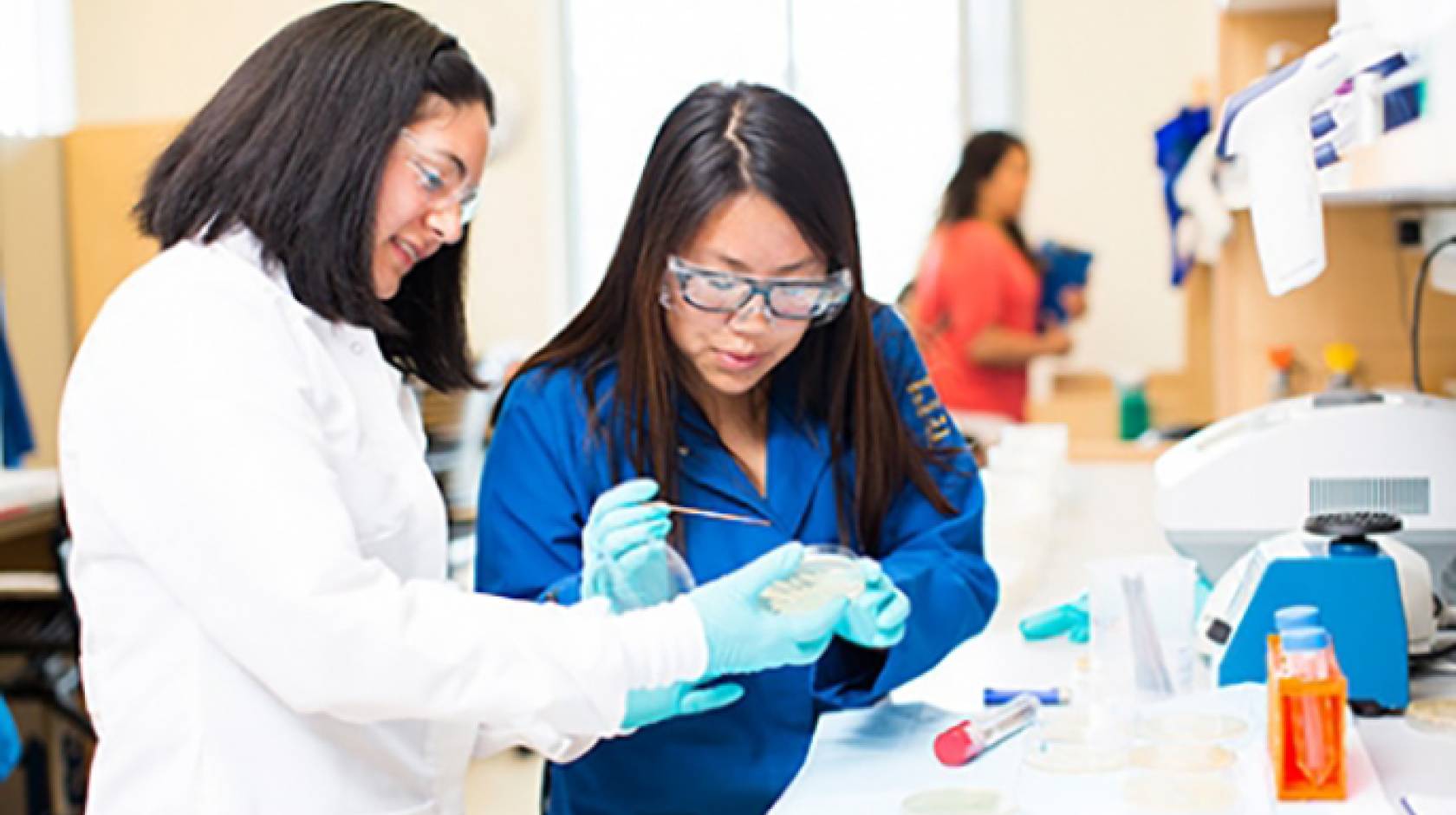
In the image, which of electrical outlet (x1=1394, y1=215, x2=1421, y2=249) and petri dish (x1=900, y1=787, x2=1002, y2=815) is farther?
electrical outlet (x1=1394, y1=215, x2=1421, y2=249)

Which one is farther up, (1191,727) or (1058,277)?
(1058,277)

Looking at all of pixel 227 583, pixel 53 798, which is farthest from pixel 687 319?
pixel 53 798

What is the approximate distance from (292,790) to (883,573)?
0.61m

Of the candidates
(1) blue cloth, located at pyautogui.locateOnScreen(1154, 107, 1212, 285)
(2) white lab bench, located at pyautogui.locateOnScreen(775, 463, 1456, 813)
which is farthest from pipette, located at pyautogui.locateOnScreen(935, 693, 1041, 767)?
(1) blue cloth, located at pyautogui.locateOnScreen(1154, 107, 1212, 285)

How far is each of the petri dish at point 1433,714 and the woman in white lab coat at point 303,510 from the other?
619 mm

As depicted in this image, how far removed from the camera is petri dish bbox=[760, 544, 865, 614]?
1.50m

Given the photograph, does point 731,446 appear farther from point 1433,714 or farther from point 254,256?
point 1433,714

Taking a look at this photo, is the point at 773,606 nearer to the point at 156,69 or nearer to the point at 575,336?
the point at 575,336

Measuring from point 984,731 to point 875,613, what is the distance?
0.16 meters

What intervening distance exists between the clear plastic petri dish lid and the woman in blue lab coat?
56 mm

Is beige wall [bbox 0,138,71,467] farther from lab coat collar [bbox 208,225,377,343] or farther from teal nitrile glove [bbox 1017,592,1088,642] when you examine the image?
lab coat collar [bbox 208,225,377,343]

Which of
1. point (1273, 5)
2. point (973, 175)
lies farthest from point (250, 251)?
point (973, 175)

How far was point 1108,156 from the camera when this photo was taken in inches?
263

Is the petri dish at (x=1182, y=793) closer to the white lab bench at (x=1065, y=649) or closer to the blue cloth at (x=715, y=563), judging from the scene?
the white lab bench at (x=1065, y=649)
